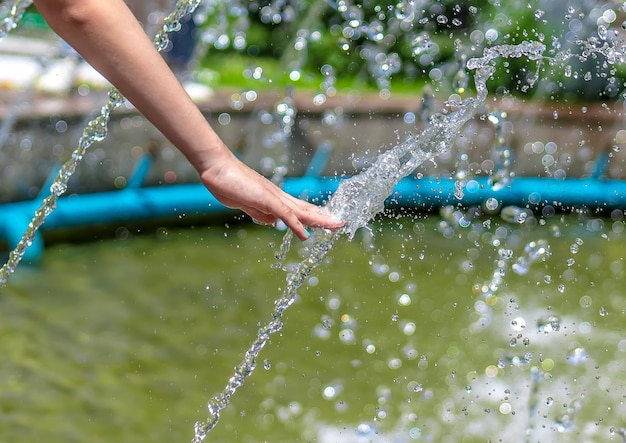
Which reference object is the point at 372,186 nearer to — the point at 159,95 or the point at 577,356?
the point at 159,95

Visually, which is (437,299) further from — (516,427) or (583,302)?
(516,427)

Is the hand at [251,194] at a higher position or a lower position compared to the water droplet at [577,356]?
lower

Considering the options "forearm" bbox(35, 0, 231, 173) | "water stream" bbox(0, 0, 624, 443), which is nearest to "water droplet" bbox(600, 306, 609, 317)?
"water stream" bbox(0, 0, 624, 443)

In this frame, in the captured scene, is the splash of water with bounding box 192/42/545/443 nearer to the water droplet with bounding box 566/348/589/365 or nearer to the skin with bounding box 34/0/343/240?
the skin with bounding box 34/0/343/240

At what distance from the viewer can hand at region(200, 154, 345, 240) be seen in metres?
1.96

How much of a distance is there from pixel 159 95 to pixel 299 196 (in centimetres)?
465

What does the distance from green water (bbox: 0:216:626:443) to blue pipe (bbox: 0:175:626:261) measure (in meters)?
0.23

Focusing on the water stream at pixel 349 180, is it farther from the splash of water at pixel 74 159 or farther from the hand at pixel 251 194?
the hand at pixel 251 194

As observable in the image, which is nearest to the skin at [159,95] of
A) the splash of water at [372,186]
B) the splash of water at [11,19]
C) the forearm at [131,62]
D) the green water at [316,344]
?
the forearm at [131,62]

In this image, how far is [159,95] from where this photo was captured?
183cm

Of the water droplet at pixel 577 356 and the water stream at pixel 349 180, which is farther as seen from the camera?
the water droplet at pixel 577 356

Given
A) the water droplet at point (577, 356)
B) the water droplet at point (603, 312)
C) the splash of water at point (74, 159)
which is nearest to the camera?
the splash of water at point (74, 159)

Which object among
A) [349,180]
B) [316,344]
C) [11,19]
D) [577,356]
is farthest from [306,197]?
[349,180]

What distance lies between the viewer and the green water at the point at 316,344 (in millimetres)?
3732
